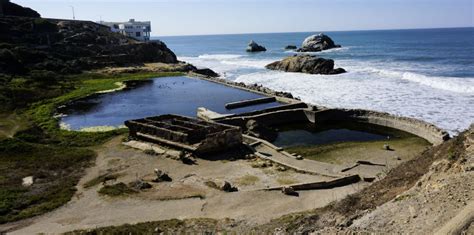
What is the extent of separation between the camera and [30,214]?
54.4 ft

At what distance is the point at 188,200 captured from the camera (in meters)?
17.4

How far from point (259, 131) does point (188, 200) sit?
1258 centimetres

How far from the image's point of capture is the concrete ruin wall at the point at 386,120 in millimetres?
26781

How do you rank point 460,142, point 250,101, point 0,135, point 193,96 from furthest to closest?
point 193,96, point 250,101, point 0,135, point 460,142

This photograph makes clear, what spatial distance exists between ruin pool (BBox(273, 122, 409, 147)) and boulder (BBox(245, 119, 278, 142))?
1.47 ft

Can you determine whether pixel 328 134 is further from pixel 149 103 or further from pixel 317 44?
pixel 317 44

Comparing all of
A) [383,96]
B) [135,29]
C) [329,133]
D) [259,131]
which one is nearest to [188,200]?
[259,131]

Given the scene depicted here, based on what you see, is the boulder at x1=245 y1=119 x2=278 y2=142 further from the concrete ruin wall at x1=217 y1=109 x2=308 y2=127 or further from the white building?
the white building

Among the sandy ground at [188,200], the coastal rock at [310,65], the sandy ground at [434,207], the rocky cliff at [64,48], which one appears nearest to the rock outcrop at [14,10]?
the rocky cliff at [64,48]

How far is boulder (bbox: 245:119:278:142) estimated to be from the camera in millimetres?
28913

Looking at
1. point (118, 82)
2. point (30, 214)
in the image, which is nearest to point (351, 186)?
point (30, 214)

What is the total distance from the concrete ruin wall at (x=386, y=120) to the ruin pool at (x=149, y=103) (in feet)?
20.7

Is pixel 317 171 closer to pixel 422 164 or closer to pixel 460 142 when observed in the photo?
pixel 422 164

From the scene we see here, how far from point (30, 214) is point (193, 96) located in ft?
92.5
